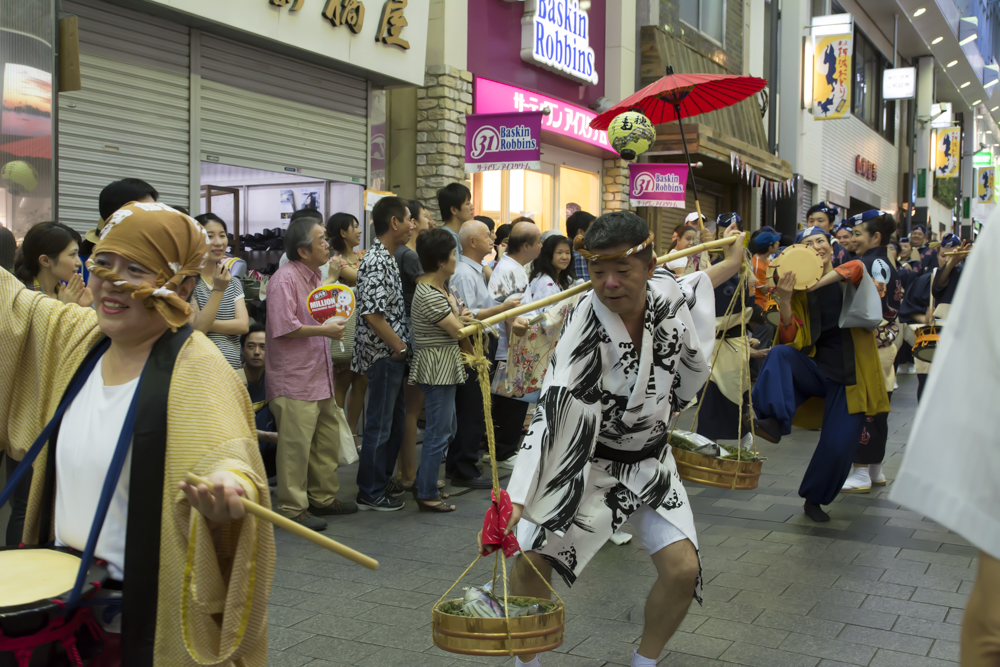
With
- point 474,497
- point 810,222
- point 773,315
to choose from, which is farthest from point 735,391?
point 474,497

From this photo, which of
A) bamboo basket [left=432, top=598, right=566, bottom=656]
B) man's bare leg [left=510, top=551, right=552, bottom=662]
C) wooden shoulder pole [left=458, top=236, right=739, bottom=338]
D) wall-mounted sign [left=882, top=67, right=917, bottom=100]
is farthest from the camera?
wall-mounted sign [left=882, top=67, right=917, bottom=100]

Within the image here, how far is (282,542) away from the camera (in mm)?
5488

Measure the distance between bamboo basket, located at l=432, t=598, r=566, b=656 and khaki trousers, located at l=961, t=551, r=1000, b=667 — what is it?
56.2 inches

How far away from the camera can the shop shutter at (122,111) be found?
24.2ft

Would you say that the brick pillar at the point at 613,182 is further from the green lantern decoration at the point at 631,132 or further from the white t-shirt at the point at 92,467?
the white t-shirt at the point at 92,467

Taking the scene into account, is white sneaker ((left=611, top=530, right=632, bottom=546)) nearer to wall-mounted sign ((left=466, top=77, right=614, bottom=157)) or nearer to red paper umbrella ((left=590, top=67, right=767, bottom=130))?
red paper umbrella ((left=590, top=67, right=767, bottom=130))

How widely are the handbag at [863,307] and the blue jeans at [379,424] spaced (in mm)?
3012

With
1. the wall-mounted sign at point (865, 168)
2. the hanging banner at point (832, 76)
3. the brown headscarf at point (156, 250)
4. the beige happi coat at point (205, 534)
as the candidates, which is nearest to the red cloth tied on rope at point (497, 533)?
the beige happi coat at point (205, 534)

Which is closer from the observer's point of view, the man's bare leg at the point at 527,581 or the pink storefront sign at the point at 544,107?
the man's bare leg at the point at 527,581

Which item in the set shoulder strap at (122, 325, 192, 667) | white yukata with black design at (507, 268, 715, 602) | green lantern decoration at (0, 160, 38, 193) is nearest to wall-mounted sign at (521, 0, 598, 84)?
green lantern decoration at (0, 160, 38, 193)

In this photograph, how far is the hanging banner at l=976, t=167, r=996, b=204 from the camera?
4597cm

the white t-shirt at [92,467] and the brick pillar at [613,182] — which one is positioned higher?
the brick pillar at [613,182]

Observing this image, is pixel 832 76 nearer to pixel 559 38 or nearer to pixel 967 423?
pixel 559 38

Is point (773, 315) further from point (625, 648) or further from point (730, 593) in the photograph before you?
point (625, 648)
